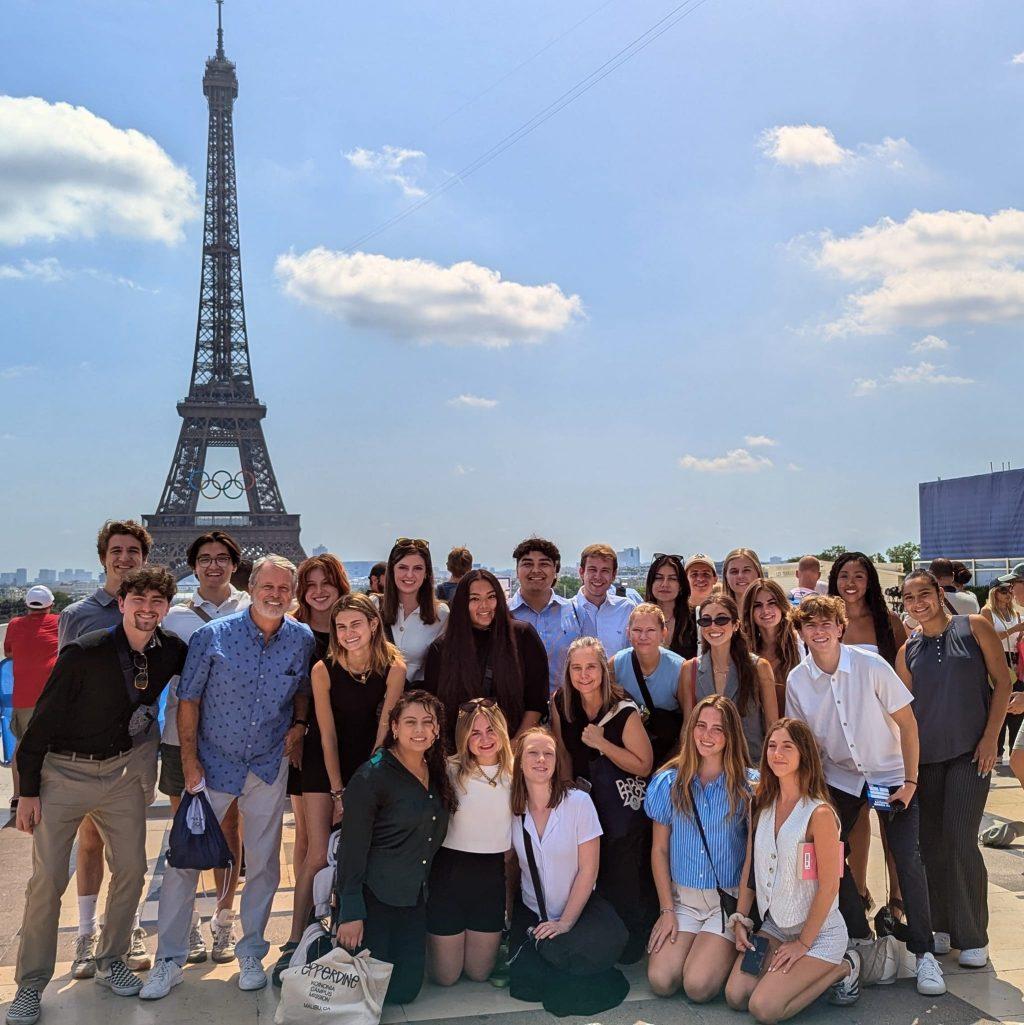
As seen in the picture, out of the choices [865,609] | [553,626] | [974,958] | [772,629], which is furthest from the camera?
[553,626]

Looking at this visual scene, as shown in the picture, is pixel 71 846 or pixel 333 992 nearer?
pixel 333 992

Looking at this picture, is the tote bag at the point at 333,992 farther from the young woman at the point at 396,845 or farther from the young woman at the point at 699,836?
the young woman at the point at 699,836

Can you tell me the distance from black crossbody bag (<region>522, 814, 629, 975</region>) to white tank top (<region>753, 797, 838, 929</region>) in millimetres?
600

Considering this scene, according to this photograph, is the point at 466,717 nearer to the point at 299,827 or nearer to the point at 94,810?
the point at 299,827

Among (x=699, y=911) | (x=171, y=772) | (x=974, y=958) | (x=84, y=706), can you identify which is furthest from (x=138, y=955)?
(x=974, y=958)

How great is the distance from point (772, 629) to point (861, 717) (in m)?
0.71

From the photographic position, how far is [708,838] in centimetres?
412

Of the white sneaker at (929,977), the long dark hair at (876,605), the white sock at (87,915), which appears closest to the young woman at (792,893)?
the white sneaker at (929,977)

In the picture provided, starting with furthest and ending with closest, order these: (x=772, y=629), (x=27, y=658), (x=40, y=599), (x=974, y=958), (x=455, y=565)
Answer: (x=455, y=565) < (x=40, y=599) < (x=27, y=658) < (x=772, y=629) < (x=974, y=958)

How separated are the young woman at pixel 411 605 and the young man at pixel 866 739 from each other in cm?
176

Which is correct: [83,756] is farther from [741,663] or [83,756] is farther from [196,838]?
[741,663]

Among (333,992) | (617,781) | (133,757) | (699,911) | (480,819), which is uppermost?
(133,757)

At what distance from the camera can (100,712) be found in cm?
410

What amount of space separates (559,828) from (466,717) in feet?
1.96
